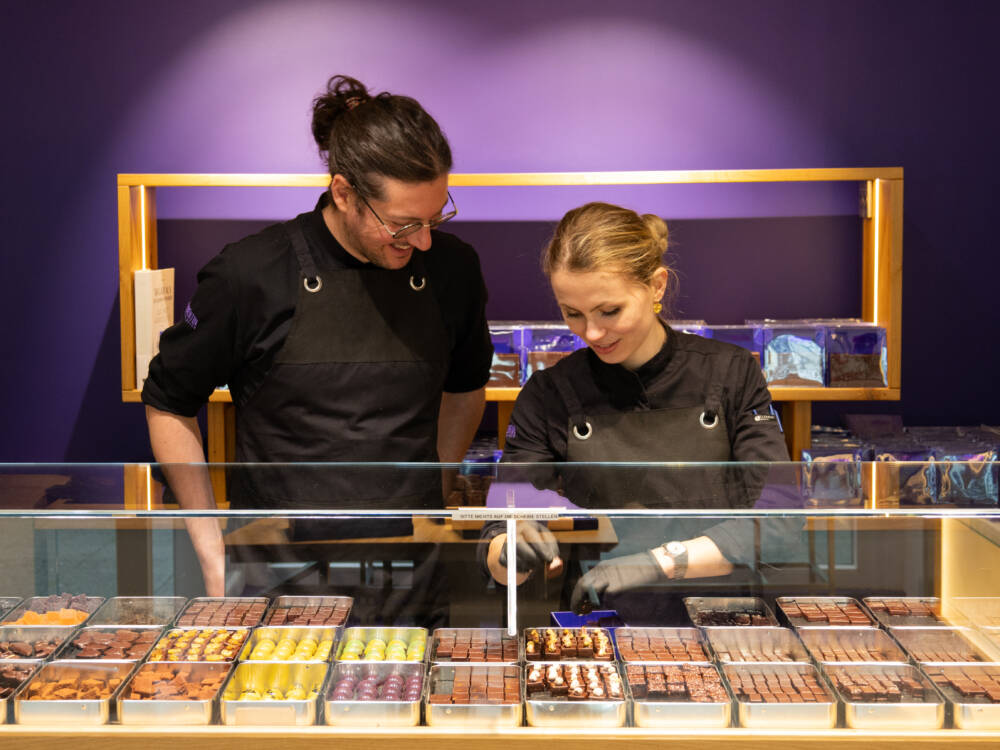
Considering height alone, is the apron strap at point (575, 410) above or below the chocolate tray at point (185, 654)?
above

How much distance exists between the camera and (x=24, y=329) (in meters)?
4.05

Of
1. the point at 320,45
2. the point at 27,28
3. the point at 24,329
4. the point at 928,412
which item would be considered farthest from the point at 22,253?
the point at 928,412

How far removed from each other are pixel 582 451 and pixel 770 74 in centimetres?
232

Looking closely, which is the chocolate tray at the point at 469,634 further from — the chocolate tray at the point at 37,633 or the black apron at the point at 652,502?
the chocolate tray at the point at 37,633

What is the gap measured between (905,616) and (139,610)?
4.01 ft

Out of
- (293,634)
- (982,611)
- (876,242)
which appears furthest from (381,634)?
(876,242)

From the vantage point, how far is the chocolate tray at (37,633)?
1713 millimetres

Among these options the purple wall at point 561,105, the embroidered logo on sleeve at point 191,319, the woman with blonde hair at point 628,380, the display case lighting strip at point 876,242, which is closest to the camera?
the woman with blonde hair at point 628,380

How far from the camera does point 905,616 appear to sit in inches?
69.3

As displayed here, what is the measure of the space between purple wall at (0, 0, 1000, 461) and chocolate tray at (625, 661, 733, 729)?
8.60ft

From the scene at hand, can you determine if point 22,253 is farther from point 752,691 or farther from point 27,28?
point 752,691

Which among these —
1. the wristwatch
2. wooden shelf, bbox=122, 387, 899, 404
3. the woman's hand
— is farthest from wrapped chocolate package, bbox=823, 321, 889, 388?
the woman's hand

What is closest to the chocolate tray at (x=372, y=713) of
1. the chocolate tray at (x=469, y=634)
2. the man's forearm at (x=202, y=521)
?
the chocolate tray at (x=469, y=634)

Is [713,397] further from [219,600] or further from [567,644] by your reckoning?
[219,600]
